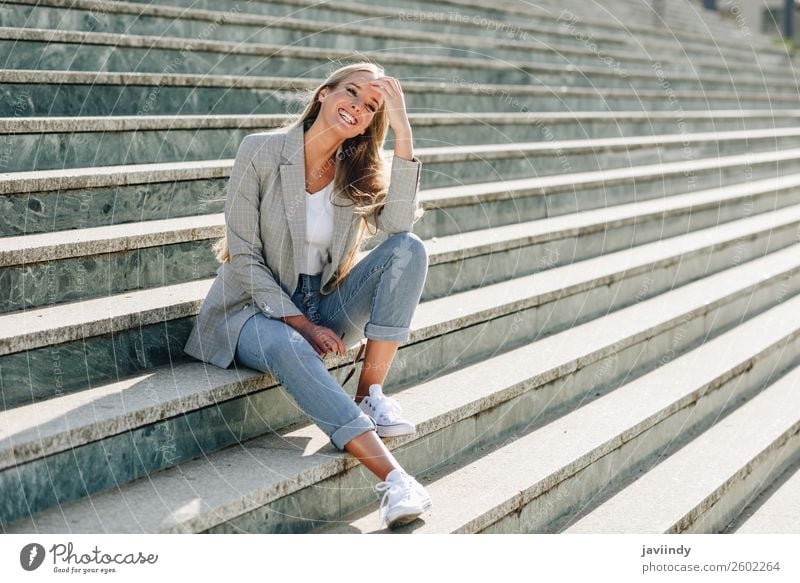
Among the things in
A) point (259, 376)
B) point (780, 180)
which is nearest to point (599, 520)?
point (259, 376)

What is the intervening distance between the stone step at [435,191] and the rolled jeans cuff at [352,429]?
123cm

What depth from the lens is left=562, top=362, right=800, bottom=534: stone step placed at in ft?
9.72

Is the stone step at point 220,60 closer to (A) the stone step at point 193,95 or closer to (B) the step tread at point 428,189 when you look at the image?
(A) the stone step at point 193,95

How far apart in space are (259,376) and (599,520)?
1221 millimetres

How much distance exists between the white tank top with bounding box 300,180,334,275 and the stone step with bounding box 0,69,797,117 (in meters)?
1.26

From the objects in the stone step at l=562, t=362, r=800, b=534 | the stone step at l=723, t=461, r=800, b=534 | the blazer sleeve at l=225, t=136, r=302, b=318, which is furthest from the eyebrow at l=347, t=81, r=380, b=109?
the stone step at l=723, t=461, r=800, b=534

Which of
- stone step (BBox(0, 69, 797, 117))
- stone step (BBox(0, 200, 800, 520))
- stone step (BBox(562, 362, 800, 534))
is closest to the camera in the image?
stone step (BBox(0, 200, 800, 520))

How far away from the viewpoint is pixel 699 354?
13.9 feet

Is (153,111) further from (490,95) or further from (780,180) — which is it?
(780,180)

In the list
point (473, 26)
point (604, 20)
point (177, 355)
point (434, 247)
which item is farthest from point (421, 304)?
point (604, 20)

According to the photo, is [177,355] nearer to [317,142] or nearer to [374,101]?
[317,142]

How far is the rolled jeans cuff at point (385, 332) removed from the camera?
2725 mm

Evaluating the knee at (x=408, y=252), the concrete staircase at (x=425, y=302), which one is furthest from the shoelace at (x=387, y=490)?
the knee at (x=408, y=252)

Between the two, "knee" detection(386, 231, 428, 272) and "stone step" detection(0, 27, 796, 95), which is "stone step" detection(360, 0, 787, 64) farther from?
"knee" detection(386, 231, 428, 272)
